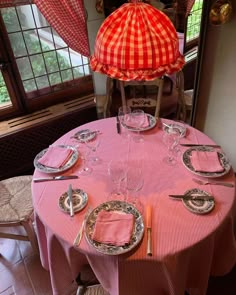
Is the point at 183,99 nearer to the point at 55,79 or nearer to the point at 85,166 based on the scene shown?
the point at 85,166

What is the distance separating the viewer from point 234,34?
139cm

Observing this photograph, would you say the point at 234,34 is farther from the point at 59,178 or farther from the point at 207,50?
the point at 59,178

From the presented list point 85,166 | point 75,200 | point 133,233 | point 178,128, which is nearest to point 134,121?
point 178,128

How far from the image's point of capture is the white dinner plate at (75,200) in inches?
43.1

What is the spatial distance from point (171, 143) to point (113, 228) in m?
0.62

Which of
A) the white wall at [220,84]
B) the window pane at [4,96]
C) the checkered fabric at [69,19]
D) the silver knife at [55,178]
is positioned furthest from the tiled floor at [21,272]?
the checkered fabric at [69,19]

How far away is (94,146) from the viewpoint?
143cm

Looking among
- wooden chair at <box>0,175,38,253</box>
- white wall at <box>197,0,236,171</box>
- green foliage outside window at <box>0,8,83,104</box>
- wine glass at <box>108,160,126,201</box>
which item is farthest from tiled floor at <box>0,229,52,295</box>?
white wall at <box>197,0,236,171</box>

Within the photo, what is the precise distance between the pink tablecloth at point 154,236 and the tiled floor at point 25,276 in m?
0.30

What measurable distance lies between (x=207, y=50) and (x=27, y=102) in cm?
157

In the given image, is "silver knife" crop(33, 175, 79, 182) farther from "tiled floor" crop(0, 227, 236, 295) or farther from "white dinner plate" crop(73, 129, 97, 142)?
"tiled floor" crop(0, 227, 236, 295)

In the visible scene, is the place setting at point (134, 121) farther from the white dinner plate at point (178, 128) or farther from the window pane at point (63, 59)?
the window pane at point (63, 59)

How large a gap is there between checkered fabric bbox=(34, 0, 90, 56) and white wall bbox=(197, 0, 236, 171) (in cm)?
99

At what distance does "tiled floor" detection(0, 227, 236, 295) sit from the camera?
4.95 ft
